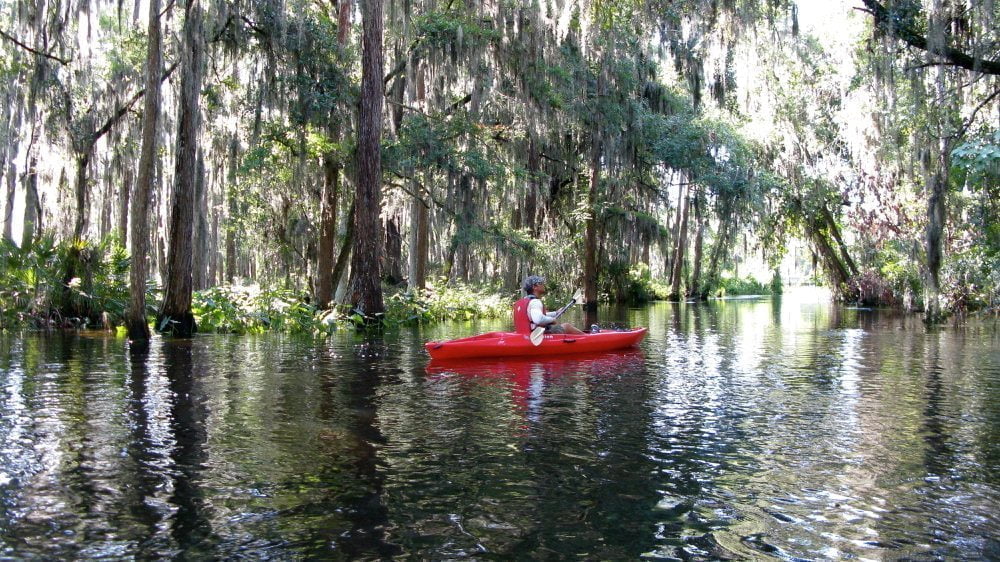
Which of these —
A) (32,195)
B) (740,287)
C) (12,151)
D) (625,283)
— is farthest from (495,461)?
(740,287)

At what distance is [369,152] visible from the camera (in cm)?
1700

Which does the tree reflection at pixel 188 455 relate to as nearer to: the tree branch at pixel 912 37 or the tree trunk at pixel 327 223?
the tree trunk at pixel 327 223

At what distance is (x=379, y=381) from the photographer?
9.77 m

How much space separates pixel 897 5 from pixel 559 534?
13.7 m

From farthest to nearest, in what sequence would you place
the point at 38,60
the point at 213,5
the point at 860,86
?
the point at 860,86 → the point at 38,60 → the point at 213,5

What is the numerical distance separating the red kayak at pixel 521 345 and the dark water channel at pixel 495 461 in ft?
1.98

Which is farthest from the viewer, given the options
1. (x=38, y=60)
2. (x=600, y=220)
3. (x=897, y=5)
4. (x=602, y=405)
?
(x=600, y=220)

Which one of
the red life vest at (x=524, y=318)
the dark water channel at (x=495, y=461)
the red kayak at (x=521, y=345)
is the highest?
the red life vest at (x=524, y=318)

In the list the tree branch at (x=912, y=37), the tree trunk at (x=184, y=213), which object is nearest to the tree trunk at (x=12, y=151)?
the tree trunk at (x=184, y=213)

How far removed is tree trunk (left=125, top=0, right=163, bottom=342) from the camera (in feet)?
43.2

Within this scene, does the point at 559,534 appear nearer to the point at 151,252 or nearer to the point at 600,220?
the point at 600,220

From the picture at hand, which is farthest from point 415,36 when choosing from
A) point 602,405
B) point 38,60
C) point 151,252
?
point 151,252

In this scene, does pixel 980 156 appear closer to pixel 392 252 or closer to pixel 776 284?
pixel 392 252

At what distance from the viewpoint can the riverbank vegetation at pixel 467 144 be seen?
1573 centimetres
